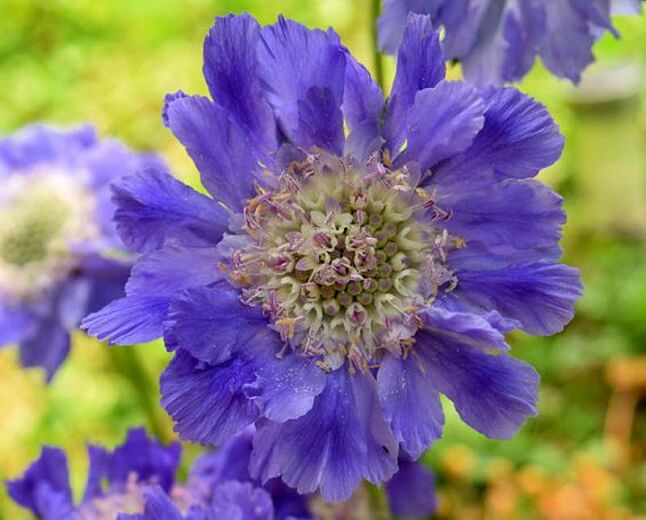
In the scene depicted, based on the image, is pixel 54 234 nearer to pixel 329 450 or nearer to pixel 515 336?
pixel 329 450

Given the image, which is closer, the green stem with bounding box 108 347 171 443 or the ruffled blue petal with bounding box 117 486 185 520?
the ruffled blue petal with bounding box 117 486 185 520

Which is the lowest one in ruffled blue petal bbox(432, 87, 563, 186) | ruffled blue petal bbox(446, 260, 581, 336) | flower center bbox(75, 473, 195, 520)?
flower center bbox(75, 473, 195, 520)

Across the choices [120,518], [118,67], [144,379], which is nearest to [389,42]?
[120,518]

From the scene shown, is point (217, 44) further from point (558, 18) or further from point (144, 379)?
point (144, 379)

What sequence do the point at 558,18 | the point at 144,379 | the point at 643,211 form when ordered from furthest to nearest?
1. the point at 643,211
2. the point at 144,379
3. the point at 558,18

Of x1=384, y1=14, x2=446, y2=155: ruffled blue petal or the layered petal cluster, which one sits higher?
x1=384, y1=14, x2=446, y2=155: ruffled blue petal

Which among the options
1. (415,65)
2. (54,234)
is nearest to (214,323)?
(415,65)

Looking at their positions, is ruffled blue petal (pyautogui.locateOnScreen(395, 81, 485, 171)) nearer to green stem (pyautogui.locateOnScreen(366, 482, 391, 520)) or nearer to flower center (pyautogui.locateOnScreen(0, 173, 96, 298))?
green stem (pyautogui.locateOnScreen(366, 482, 391, 520))

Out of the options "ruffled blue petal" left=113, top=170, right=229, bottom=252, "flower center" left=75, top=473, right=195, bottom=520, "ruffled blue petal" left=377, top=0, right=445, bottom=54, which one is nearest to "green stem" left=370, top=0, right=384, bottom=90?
"ruffled blue petal" left=377, top=0, right=445, bottom=54
